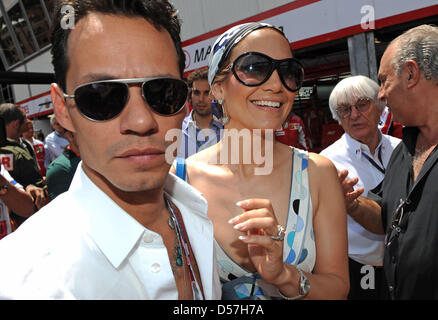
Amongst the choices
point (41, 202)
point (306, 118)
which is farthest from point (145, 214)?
point (306, 118)

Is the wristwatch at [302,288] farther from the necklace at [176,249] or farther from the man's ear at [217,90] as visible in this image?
the man's ear at [217,90]

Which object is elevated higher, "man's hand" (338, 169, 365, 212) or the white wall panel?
the white wall panel

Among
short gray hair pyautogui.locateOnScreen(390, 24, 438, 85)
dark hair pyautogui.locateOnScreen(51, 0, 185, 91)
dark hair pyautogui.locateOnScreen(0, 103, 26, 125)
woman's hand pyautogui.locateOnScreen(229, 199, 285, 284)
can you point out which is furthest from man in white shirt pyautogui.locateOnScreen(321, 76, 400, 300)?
dark hair pyautogui.locateOnScreen(0, 103, 26, 125)

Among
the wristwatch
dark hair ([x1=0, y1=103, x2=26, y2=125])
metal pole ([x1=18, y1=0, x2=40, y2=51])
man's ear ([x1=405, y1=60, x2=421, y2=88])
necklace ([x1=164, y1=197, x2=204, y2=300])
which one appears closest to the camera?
necklace ([x1=164, y1=197, x2=204, y2=300])

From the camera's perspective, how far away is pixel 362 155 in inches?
121

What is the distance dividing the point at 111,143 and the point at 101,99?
0.12 m

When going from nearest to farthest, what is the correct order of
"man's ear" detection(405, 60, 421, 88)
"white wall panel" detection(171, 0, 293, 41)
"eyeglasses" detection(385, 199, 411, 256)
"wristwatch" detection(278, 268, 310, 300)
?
"wristwatch" detection(278, 268, 310, 300) → "eyeglasses" detection(385, 199, 411, 256) → "man's ear" detection(405, 60, 421, 88) → "white wall panel" detection(171, 0, 293, 41)

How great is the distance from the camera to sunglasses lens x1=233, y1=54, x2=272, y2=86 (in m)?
1.59

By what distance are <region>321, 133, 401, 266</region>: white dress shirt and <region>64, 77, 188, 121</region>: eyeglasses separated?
7.26 feet

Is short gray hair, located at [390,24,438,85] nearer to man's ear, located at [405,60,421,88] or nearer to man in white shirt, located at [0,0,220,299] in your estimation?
man's ear, located at [405,60,421,88]

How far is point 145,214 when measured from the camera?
1162 mm

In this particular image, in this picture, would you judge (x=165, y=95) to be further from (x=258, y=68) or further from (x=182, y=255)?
(x=258, y=68)
